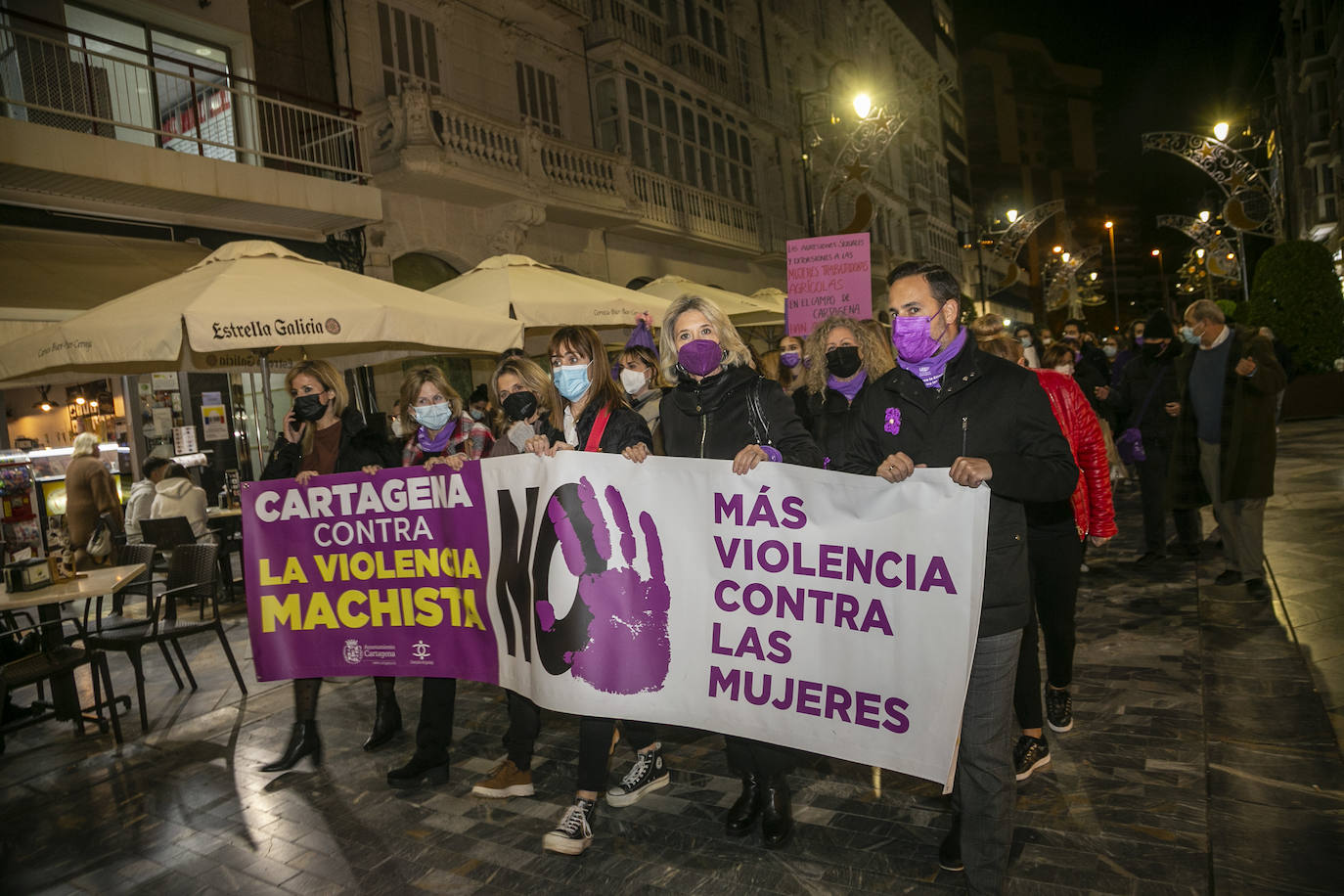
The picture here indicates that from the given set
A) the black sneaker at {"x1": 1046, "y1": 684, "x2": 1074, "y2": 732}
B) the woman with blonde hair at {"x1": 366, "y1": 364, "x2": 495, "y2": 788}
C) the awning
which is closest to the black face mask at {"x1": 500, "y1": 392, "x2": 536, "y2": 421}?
the woman with blonde hair at {"x1": 366, "y1": 364, "x2": 495, "y2": 788}

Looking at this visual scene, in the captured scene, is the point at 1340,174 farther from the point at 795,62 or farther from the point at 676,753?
the point at 676,753

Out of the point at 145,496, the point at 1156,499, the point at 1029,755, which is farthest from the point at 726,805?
the point at 145,496

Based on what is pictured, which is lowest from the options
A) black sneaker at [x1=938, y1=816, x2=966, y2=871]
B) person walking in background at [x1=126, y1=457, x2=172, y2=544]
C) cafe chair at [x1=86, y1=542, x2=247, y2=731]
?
black sneaker at [x1=938, y1=816, x2=966, y2=871]

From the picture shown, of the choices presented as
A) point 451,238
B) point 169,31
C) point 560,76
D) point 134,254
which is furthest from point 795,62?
point 134,254

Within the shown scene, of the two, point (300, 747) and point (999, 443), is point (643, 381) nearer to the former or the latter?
point (999, 443)

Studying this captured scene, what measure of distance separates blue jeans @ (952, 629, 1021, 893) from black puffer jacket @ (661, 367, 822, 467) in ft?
3.16

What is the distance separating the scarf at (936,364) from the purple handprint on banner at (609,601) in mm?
1253

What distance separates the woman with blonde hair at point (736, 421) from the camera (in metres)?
3.34

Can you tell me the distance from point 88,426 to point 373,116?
622 cm

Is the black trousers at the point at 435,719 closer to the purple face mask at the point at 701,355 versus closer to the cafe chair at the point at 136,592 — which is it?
the purple face mask at the point at 701,355

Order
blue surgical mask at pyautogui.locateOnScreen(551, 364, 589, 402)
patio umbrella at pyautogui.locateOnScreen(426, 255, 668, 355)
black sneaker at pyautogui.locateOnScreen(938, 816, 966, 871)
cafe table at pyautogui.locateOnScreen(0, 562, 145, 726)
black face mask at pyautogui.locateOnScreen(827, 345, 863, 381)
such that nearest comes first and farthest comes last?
black sneaker at pyautogui.locateOnScreen(938, 816, 966, 871)
blue surgical mask at pyautogui.locateOnScreen(551, 364, 589, 402)
black face mask at pyautogui.locateOnScreen(827, 345, 863, 381)
cafe table at pyautogui.locateOnScreen(0, 562, 145, 726)
patio umbrella at pyautogui.locateOnScreen(426, 255, 668, 355)

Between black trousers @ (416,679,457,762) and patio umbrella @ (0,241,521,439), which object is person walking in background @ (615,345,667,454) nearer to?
black trousers @ (416,679,457,762)

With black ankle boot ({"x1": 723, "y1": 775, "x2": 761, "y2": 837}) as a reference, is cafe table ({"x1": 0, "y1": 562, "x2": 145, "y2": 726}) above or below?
above

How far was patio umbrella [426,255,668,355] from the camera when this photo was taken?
27.9 feet
